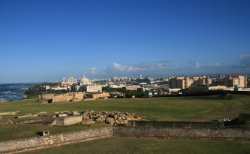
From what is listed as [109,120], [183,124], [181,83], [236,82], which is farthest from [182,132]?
[181,83]

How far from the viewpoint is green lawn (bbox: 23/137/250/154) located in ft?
56.1

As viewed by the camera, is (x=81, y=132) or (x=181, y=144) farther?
(x=81, y=132)

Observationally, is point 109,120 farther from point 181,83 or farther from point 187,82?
point 187,82

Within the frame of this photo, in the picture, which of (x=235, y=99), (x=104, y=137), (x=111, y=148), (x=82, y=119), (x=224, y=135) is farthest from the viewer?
(x=235, y=99)

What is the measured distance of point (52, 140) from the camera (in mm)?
18969

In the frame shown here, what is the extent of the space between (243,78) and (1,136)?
114543 mm

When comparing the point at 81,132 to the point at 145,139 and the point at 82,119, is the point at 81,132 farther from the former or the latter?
the point at 82,119

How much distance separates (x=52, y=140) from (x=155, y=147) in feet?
15.8

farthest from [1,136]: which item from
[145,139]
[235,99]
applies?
[235,99]

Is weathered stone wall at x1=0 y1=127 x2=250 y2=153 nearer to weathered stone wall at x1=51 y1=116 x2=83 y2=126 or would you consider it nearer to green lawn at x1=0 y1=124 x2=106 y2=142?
green lawn at x1=0 y1=124 x2=106 y2=142

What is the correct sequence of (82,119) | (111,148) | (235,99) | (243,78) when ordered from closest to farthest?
(111,148), (82,119), (235,99), (243,78)

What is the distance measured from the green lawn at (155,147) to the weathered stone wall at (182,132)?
0.42 m

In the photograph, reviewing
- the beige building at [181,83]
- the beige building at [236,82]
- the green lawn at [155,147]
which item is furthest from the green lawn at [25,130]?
the beige building at [181,83]

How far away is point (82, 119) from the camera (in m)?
26.8
